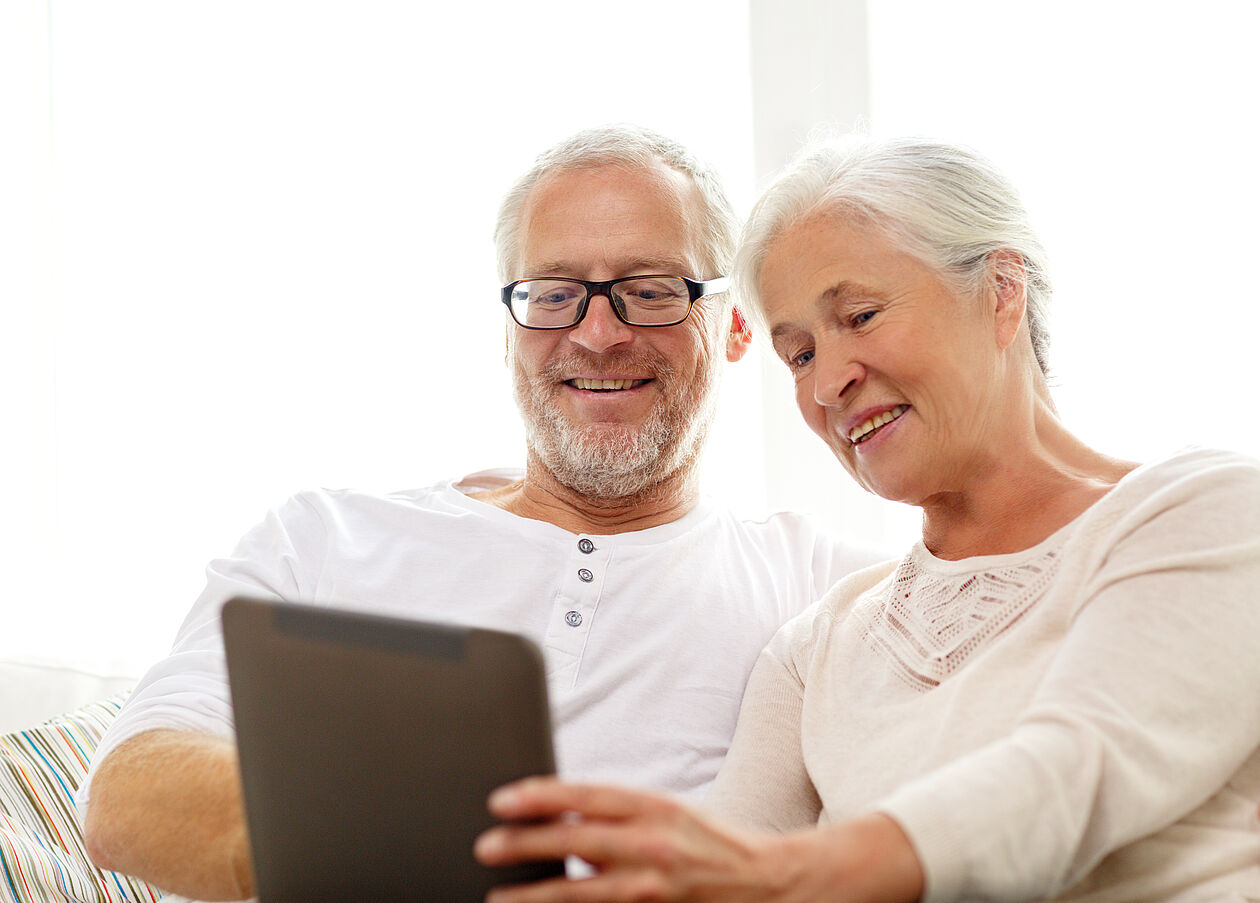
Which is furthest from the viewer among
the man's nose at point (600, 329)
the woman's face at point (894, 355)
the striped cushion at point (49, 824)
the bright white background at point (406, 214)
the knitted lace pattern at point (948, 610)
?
the bright white background at point (406, 214)

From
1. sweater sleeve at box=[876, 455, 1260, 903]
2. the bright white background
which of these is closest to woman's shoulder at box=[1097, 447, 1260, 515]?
sweater sleeve at box=[876, 455, 1260, 903]

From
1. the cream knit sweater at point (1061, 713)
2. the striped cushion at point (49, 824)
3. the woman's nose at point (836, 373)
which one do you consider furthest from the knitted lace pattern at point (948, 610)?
the striped cushion at point (49, 824)

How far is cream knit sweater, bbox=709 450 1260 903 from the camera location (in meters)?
0.88

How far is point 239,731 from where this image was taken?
95cm

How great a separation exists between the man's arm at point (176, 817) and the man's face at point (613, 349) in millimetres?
720

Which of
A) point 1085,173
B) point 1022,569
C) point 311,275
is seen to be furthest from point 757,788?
point 311,275

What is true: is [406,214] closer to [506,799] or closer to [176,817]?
[176,817]

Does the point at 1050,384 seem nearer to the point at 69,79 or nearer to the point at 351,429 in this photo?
the point at 351,429

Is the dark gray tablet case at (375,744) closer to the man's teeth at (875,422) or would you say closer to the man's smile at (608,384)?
the man's teeth at (875,422)

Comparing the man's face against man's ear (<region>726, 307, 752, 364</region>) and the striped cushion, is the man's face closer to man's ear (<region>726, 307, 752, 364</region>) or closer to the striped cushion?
man's ear (<region>726, 307, 752, 364</region>)

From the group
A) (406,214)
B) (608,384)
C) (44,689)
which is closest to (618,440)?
(608,384)

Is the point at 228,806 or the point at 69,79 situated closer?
the point at 228,806

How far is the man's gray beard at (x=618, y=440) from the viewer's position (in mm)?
1823

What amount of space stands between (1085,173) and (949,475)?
1404 millimetres
